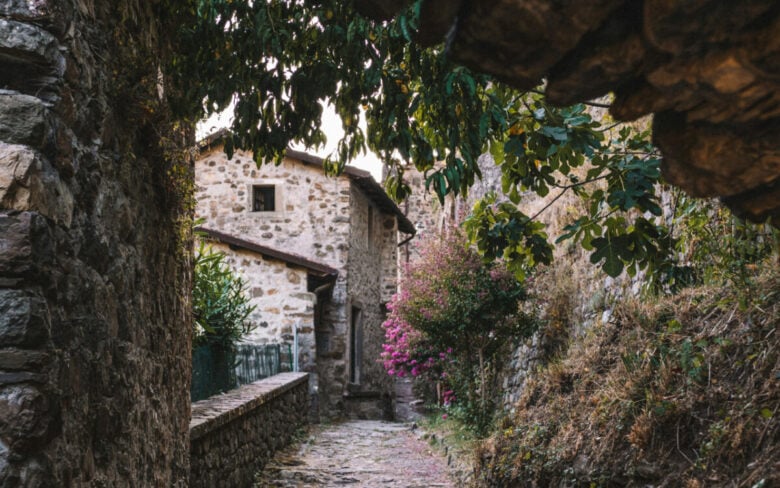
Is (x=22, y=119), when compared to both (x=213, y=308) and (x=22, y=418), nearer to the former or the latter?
(x=22, y=418)

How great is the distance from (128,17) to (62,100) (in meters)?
0.92

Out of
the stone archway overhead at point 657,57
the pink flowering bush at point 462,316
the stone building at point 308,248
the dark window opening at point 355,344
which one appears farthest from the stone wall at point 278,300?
the stone archway overhead at point 657,57

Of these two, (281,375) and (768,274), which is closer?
(768,274)

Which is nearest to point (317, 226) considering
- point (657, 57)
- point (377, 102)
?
point (377, 102)

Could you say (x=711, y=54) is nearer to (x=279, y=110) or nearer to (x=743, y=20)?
(x=743, y=20)

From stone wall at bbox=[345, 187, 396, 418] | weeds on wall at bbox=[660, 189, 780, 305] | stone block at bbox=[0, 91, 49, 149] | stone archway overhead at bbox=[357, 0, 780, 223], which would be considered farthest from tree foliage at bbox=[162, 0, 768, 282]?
stone wall at bbox=[345, 187, 396, 418]

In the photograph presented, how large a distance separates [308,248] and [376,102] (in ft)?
33.0

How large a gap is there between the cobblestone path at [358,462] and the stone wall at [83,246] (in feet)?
12.2

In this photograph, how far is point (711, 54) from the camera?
1.59 m

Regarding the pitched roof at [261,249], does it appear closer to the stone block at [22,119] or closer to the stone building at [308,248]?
the stone building at [308,248]

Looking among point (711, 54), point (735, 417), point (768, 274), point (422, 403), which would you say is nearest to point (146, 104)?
point (711, 54)

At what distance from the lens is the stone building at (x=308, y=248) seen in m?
12.2

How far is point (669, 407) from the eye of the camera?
13.5 ft

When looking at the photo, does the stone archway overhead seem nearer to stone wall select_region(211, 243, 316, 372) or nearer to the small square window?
stone wall select_region(211, 243, 316, 372)
